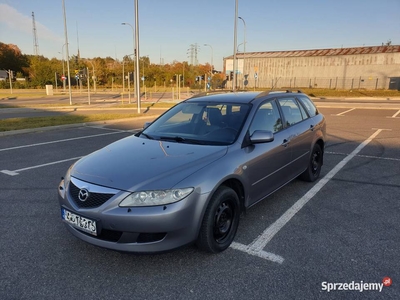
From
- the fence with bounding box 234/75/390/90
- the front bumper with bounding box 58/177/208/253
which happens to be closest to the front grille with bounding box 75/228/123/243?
the front bumper with bounding box 58/177/208/253

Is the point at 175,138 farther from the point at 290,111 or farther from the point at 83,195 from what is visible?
the point at 290,111

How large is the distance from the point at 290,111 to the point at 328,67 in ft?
198

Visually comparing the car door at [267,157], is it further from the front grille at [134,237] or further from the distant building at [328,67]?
the distant building at [328,67]

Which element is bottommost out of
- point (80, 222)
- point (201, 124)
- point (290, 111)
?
point (80, 222)

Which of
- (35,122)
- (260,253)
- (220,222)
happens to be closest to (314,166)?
(260,253)

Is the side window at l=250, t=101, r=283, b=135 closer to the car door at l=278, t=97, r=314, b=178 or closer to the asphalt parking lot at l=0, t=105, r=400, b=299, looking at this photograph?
the car door at l=278, t=97, r=314, b=178

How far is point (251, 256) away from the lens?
3.15 meters

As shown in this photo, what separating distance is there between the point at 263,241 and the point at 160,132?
1.86 meters

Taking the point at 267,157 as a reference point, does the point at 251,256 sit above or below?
below

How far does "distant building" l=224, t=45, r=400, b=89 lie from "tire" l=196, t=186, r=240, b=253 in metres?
48.9

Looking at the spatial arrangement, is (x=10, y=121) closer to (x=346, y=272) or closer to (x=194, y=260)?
(x=194, y=260)

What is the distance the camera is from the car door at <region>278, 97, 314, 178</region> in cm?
454

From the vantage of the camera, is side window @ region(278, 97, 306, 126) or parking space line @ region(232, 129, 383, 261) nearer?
parking space line @ region(232, 129, 383, 261)

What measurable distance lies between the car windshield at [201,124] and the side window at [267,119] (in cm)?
17
